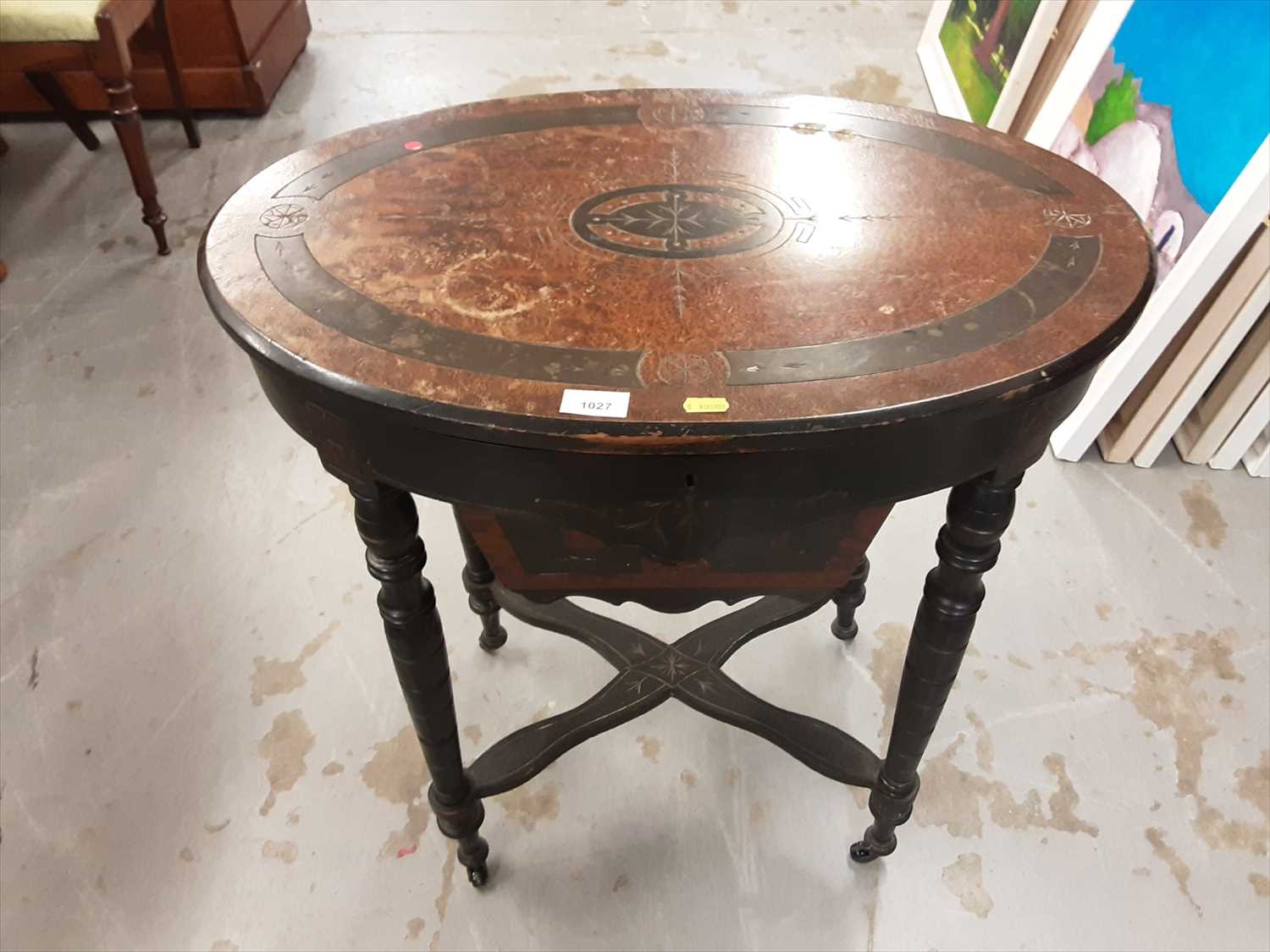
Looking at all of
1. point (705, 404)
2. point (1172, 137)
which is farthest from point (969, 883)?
point (1172, 137)

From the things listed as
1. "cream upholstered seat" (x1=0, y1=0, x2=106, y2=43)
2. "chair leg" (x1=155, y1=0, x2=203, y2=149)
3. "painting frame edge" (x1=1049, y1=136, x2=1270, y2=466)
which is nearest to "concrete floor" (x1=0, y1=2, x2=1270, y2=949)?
"painting frame edge" (x1=1049, y1=136, x2=1270, y2=466)

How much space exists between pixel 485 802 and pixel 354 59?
10.4 feet

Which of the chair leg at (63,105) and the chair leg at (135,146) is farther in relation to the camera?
the chair leg at (63,105)

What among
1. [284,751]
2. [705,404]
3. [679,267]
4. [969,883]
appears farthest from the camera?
[284,751]

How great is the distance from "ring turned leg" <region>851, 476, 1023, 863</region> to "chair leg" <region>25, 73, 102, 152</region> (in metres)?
3.01

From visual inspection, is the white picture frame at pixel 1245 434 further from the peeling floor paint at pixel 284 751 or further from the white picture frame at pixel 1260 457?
the peeling floor paint at pixel 284 751

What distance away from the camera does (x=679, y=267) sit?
0.85 m

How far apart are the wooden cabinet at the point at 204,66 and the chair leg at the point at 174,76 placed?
6cm

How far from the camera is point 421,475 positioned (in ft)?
2.41

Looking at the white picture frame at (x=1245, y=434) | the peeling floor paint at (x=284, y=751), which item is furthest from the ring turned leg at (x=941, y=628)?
the white picture frame at (x=1245, y=434)

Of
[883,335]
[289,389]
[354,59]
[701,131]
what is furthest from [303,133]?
[883,335]

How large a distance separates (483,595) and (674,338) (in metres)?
0.82

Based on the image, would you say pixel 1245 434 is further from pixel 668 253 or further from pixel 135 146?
pixel 135 146

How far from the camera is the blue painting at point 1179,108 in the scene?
151 cm
